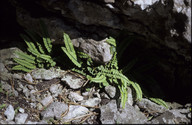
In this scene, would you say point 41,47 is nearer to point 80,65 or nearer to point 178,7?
point 80,65

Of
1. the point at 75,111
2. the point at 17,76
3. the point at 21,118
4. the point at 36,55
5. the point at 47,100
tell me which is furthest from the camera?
the point at 36,55

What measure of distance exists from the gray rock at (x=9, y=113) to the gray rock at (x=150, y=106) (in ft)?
8.96

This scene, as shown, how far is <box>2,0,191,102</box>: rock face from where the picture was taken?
3365mm

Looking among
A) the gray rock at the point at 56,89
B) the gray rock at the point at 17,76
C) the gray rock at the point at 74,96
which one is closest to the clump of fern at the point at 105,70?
the gray rock at the point at 74,96

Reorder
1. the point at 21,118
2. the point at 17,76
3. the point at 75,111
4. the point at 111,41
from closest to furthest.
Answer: the point at 21,118, the point at 75,111, the point at 111,41, the point at 17,76

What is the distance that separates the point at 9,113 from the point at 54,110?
89 cm

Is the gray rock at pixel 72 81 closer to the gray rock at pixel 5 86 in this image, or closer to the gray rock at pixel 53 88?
the gray rock at pixel 53 88

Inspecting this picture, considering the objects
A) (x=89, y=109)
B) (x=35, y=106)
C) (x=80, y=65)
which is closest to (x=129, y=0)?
(x=80, y=65)

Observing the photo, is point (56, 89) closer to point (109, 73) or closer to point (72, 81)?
point (72, 81)

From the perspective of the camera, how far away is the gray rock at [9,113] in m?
3.52

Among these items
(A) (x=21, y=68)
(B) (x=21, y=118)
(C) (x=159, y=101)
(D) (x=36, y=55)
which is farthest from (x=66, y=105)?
(C) (x=159, y=101)


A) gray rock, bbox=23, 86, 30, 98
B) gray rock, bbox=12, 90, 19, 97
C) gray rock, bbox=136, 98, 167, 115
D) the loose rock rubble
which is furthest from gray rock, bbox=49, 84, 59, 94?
gray rock, bbox=136, 98, 167, 115

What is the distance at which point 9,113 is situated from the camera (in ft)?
11.6

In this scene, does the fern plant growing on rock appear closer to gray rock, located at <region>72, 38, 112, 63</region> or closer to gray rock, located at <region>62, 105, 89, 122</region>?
gray rock, located at <region>72, 38, 112, 63</region>
